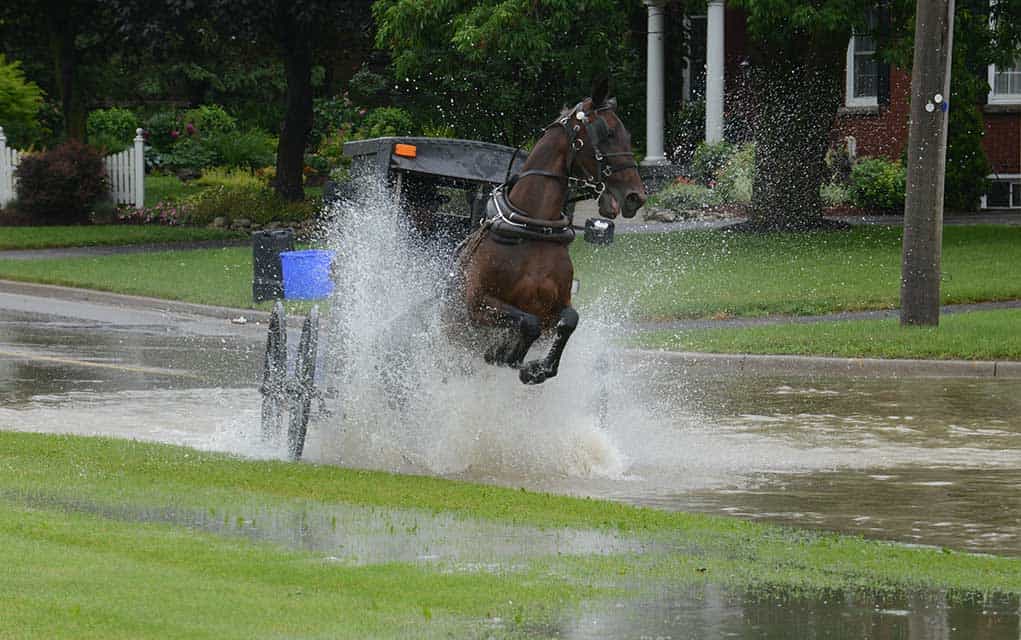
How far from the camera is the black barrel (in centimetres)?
2447

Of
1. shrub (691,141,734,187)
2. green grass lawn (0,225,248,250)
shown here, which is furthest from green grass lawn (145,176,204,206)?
shrub (691,141,734,187)

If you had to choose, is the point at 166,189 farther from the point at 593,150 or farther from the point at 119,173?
the point at 593,150

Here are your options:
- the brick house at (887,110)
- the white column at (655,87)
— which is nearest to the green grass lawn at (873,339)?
the brick house at (887,110)

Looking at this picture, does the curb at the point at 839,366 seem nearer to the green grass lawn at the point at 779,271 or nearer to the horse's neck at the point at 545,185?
the green grass lawn at the point at 779,271

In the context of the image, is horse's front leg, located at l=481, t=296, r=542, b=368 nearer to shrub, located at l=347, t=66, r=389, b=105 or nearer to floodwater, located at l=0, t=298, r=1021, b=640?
floodwater, located at l=0, t=298, r=1021, b=640

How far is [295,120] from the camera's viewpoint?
38.6m

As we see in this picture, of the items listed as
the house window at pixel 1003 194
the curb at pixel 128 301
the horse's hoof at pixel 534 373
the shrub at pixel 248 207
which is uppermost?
the house window at pixel 1003 194

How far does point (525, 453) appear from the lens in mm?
12375

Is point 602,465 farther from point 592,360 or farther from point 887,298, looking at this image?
point 887,298

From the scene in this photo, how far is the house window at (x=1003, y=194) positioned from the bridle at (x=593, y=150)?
2516 cm

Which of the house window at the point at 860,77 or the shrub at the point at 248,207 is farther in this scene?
the house window at the point at 860,77

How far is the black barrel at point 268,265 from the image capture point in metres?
24.5

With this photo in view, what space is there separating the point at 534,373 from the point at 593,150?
1496 mm

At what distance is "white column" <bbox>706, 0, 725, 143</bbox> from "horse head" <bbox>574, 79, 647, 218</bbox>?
70.1 ft
